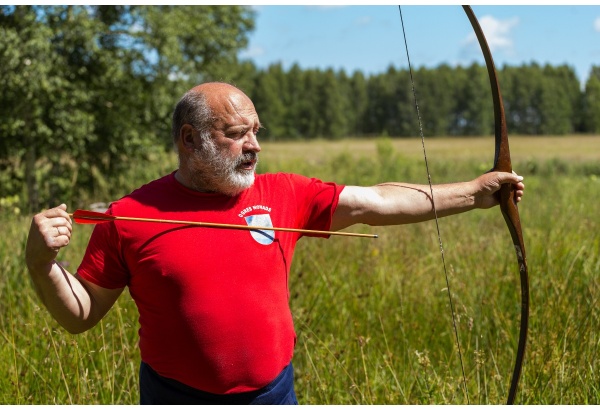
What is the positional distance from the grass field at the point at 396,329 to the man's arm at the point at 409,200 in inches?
20.3

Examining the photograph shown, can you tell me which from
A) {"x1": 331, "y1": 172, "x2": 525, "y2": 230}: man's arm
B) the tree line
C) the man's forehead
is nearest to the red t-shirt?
the man's forehead

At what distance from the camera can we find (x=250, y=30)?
24.8 m

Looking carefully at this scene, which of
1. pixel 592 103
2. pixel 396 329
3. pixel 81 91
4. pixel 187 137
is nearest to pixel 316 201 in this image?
pixel 187 137

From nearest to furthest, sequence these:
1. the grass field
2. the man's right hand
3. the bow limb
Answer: the man's right hand
the bow limb
the grass field

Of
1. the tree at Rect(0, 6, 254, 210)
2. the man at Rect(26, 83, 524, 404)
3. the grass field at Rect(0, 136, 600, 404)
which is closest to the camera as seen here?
the man at Rect(26, 83, 524, 404)

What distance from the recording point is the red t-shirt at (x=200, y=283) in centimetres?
221

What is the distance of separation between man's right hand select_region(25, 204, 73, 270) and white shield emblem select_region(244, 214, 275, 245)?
58cm

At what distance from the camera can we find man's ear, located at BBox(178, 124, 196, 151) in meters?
2.37

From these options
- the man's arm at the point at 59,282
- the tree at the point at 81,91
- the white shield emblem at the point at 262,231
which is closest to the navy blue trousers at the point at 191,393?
the man's arm at the point at 59,282

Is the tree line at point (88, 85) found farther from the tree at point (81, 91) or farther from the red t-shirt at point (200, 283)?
the red t-shirt at point (200, 283)

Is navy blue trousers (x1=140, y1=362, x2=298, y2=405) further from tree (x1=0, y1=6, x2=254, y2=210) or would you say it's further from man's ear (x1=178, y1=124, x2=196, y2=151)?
tree (x1=0, y1=6, x2=254, y2=210)

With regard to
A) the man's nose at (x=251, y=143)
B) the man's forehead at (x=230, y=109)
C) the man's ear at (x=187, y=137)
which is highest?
the man's forehead at (x=230, y=109)

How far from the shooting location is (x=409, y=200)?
259 cm

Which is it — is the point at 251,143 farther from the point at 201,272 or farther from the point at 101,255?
the point at 101,255
